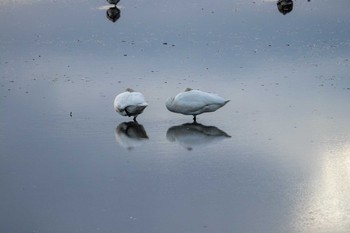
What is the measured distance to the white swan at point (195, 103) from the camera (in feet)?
41.5

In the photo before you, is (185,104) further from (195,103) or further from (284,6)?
(284,6)

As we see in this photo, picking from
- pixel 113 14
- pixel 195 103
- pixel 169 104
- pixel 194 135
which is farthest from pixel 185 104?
pixel 113 14

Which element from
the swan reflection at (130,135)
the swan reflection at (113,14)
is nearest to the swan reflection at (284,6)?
the swan reflection at (113,14)

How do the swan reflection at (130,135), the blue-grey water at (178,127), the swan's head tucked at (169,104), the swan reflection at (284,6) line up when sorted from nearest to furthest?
1. the blue-grey water at (178,127)
2. the swan reflection at (130,135)
3. the swan's head tucked at (169,104)
4. the swan reflection at (284,6)

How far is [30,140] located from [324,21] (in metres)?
10.8

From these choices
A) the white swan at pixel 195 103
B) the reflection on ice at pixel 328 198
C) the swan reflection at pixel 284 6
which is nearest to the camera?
the reflection on ice at pixel 328 198

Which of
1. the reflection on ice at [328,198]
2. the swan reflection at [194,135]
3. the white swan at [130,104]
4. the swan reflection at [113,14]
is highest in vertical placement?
the swan reflection at [113,14]

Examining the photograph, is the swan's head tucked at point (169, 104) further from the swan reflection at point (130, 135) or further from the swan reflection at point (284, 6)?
the swan reflection at point (284, 6)

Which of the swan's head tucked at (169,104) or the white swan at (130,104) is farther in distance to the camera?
the swan's head tucked at (169,104)

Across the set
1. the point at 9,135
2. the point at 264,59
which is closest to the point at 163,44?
the point at 264,59

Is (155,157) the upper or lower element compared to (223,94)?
lower

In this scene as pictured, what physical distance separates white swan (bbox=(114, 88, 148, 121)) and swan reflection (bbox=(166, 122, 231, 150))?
2.27ft

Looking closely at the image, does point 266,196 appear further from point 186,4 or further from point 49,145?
point 186,4

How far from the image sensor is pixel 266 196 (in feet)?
32.3
